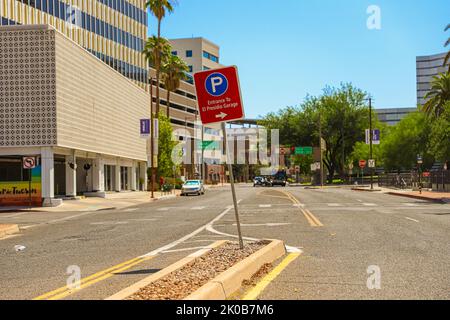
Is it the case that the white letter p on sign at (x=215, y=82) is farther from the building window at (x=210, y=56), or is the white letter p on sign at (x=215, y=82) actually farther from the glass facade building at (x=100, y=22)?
the building window at (x=210, y=56)

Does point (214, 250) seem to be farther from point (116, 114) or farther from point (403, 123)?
point (403, 123)

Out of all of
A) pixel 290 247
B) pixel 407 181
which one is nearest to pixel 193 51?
pixel 407 181

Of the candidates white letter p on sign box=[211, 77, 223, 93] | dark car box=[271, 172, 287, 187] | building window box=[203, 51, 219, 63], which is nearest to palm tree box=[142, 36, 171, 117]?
dark car box=[271, 172, 287, 187]

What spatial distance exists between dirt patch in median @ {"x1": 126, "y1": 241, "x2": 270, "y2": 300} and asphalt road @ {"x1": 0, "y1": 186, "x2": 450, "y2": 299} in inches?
29.8

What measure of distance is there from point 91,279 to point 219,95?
3.97m

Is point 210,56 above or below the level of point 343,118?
above

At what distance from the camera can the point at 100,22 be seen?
2547 inches

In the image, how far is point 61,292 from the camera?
331 inches

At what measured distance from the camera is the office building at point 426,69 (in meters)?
172

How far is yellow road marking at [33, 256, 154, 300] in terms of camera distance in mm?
8134

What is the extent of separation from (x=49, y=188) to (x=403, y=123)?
67.0 metres

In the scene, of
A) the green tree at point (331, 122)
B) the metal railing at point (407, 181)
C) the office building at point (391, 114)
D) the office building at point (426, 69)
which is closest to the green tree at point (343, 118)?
the green tree at point (331, 122)

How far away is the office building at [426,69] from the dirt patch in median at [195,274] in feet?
555

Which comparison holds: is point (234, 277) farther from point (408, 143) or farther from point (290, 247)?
point (408, 143)
